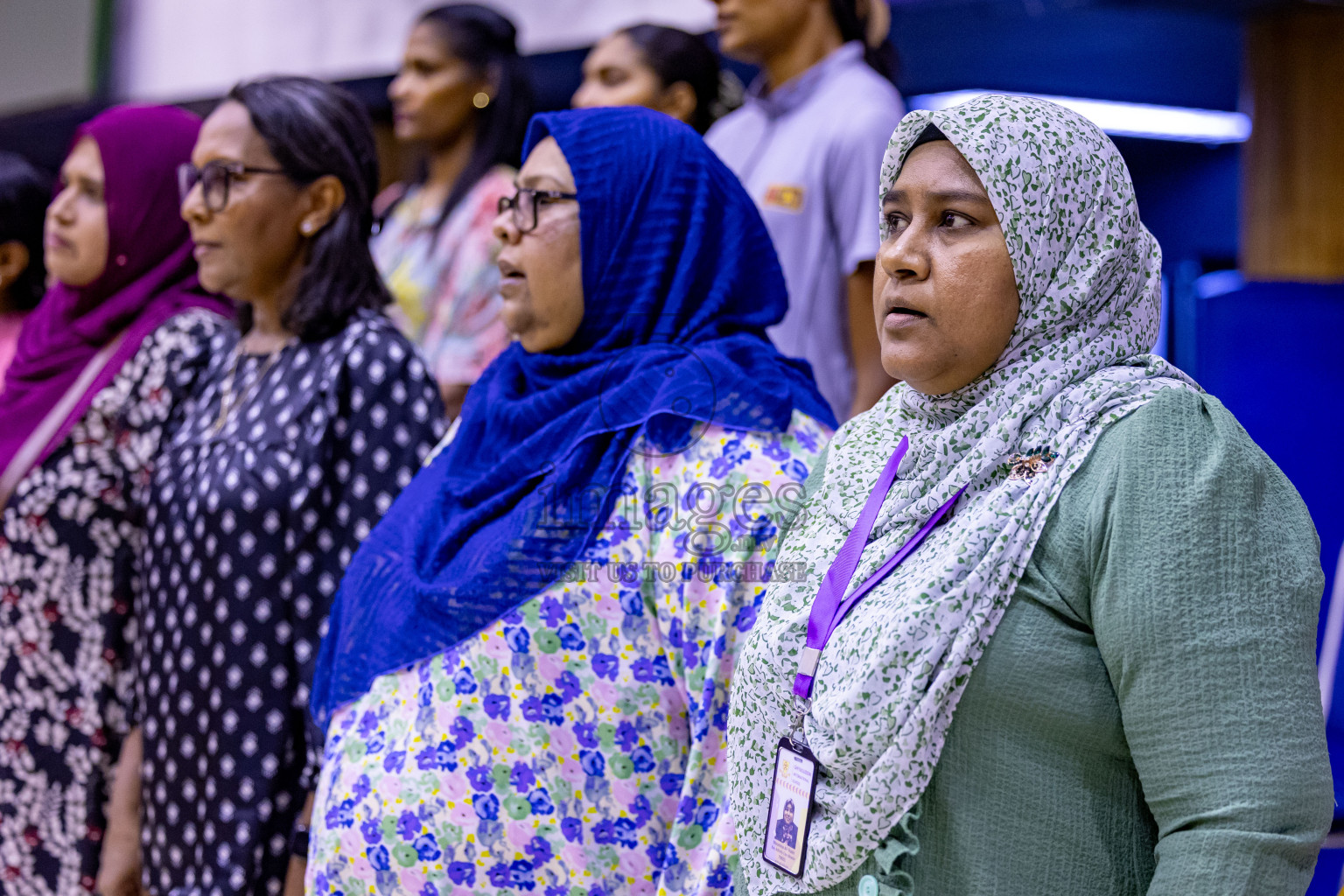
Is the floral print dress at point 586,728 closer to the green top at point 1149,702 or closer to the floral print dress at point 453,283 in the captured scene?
the green top at point 1149,702

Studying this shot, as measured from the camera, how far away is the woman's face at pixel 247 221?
93.9 inches

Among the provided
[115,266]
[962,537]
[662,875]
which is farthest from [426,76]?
[962,537]

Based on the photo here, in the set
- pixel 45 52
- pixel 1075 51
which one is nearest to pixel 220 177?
pixel 1075 51

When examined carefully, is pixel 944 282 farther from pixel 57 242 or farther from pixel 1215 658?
pixel 57 242

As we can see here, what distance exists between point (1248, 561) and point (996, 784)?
0.95ft

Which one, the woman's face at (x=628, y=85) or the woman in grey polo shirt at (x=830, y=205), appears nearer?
the woman in grey polo shirt at (x=830, y=205)

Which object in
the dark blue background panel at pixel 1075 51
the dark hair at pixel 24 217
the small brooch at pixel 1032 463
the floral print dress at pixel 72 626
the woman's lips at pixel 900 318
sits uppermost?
the dark blue background panel at pixel 1075 51

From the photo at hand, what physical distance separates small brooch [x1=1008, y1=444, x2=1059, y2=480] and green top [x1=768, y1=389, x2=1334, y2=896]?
0.03m

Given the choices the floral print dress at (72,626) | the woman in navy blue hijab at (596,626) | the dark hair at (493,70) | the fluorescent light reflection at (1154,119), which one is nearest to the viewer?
the woman in navy blue hijab at (596,626)

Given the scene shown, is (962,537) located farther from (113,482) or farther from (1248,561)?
(113,482)

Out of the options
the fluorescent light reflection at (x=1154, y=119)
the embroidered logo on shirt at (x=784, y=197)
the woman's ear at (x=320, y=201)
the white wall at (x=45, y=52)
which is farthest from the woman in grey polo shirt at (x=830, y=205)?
the white wall at (x=45, y=52)

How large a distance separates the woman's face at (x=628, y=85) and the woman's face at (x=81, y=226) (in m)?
1.08

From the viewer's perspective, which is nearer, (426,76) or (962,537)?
(962,537)

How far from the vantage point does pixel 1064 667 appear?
1.19 m
